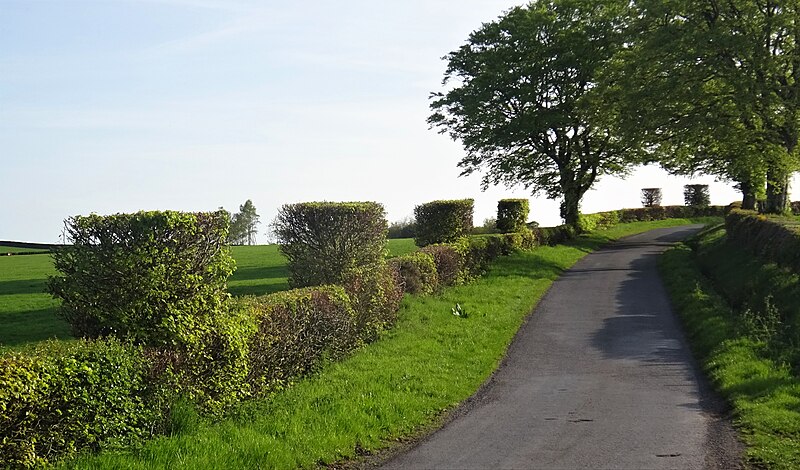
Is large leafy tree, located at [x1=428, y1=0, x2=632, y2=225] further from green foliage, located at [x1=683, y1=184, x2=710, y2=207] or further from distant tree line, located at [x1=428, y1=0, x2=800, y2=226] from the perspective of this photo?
green foliage, located at [x1=683, y1=184, x2=710, y2=207]

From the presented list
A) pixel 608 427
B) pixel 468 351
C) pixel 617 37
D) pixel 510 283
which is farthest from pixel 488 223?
pixel 608 427

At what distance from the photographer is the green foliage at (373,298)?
16625mm

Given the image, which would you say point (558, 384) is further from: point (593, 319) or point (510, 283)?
point (510, 283)

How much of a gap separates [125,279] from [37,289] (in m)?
18.9

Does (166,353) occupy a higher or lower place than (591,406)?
higher

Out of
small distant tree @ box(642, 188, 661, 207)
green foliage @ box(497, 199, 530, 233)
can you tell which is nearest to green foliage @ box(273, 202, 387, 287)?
green foliage @ box(497, 199, 530, 233)

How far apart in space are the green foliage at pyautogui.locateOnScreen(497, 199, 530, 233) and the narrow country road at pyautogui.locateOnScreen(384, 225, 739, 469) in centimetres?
1701

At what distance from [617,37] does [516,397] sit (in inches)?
1286

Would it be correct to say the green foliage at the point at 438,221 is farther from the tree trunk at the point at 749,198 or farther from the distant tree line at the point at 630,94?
the tree trunk at the point at 749,198

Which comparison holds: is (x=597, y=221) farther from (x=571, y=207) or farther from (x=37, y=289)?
(x=37, y=289)

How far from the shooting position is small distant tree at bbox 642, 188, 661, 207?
Result: 238 feet

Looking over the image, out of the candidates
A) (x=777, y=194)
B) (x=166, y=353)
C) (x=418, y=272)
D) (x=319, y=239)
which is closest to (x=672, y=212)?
(x=777, y=194)

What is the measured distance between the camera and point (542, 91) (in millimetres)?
44750

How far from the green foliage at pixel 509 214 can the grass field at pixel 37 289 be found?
6.10 meters
